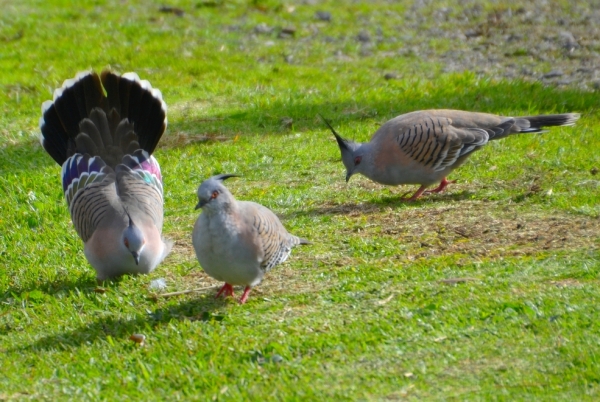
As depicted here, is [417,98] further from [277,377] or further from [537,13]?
[277,377]

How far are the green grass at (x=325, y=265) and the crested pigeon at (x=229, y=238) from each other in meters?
0.29

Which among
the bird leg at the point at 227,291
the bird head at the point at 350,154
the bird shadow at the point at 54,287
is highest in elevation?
the bird head at the point at 350,154

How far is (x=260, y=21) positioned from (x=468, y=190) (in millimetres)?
7180

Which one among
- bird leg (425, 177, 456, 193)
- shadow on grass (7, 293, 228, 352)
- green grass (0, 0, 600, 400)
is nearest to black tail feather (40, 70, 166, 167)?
green grass (0, 0, 600, 400)

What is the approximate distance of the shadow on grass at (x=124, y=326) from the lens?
495 centimetres

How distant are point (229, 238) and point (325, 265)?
108cm

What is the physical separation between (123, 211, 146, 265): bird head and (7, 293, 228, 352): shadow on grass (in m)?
0.45

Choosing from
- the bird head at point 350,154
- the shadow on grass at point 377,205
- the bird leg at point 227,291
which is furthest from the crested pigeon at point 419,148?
the bird leg at point 227,291

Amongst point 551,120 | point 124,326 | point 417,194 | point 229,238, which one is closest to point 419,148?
point 417,194

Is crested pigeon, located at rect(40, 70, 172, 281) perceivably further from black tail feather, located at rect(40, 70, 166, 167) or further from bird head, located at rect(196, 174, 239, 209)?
bird head, located at rect(196, 174, 239, 209)

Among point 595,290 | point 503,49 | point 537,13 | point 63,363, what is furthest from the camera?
point 537,13

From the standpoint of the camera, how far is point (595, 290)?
16.5 ft

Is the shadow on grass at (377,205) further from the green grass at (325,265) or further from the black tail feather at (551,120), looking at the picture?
the black tail feather at (551,120)

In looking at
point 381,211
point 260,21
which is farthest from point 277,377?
point 260,21
